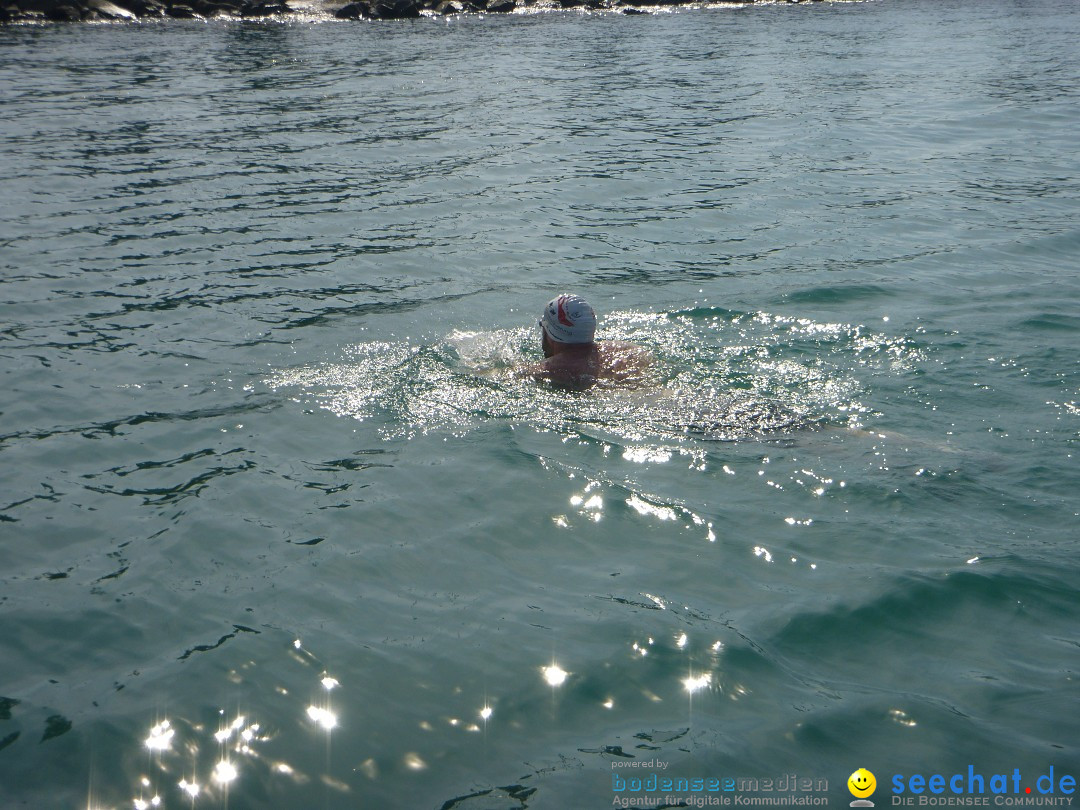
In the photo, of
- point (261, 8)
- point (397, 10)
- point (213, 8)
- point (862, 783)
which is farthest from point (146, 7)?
point (862, 783)

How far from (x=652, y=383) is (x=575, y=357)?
31.8 inches

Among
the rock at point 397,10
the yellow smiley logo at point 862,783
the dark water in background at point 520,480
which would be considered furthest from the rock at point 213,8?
the yellow smiley logo at point 862,783

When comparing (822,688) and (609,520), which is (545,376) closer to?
(609,520)

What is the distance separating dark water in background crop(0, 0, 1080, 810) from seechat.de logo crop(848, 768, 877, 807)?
60mm

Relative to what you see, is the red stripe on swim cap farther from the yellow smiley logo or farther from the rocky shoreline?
the rocky shoreline

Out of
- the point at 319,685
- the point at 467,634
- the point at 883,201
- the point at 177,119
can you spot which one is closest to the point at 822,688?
the point at 467,634

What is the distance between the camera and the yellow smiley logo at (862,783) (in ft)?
14.9

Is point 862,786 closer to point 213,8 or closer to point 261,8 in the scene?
point 261,8

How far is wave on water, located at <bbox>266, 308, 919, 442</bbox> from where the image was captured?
27.5 feet

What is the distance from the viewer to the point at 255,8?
139ft

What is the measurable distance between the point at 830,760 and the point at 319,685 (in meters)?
2.82

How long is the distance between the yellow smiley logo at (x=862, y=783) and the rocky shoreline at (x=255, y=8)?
44.7 m

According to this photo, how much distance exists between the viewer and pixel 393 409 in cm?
880

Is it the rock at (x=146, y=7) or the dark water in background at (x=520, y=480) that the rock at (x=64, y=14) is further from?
the dark water in background at (x=520, y=480)
